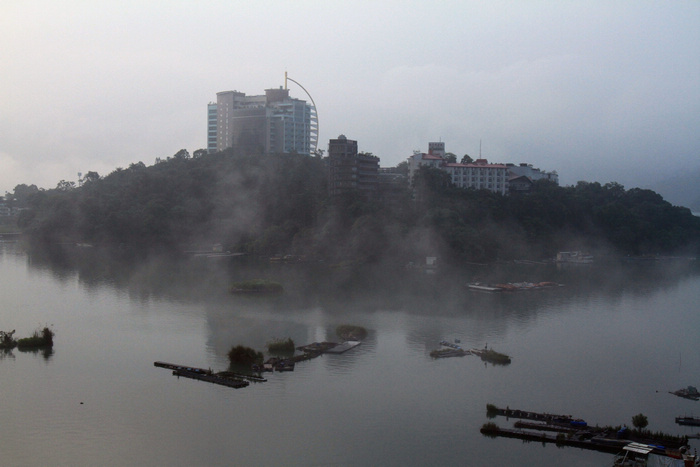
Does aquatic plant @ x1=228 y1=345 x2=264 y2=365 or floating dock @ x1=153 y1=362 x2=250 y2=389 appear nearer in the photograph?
floating dock @ x1=153 y1=362 x2=250 y2=389

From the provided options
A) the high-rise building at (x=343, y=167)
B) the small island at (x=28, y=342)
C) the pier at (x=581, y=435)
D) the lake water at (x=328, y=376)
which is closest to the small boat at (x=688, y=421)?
the lake water at (x=328, y=376)

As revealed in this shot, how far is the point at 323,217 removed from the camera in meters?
21.1

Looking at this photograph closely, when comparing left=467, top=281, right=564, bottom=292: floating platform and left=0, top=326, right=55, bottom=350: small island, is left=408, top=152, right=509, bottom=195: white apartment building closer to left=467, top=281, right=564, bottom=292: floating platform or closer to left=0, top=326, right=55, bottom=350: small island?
left=467, top=281, right=564, bottom=292: floating platform

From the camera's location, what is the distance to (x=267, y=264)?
18.8m

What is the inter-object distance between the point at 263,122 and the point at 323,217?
10.3 meters

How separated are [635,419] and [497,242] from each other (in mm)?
15699

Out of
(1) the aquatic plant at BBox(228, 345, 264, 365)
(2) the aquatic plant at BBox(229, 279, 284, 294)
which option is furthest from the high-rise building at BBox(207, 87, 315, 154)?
(1) the aquatic plant at BBox(228, 345, 264, 365)

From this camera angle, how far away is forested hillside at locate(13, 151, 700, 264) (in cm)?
2034

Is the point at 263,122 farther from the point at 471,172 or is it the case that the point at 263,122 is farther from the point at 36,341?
the point at 36,341

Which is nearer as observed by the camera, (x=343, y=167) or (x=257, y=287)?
(x=257, y=287)

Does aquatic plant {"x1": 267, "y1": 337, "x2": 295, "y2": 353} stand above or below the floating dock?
above

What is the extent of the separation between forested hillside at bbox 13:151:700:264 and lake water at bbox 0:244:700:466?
6.21m

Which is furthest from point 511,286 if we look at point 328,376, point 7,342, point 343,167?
point 7,342

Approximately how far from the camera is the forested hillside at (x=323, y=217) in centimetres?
2034
